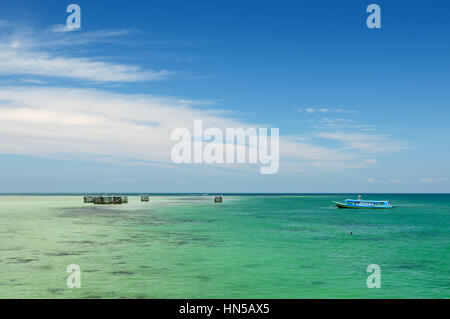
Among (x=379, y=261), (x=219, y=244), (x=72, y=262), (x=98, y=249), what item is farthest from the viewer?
(x=219, y=244)

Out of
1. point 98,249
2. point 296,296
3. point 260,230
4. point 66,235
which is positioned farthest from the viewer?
point 260,230

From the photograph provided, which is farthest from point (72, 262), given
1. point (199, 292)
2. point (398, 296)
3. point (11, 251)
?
point (398, 296)

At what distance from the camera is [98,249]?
34.6 meters

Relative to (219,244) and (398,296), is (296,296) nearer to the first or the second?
(398,296)

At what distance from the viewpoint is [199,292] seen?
2173cm

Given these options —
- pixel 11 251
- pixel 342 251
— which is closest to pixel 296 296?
pixel 342 251

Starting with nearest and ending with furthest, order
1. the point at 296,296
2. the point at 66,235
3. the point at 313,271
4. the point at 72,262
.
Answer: the point at 296,296 → the point at 313,271 → the point at 72,262 → the point at 66,235
